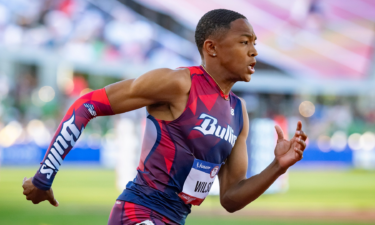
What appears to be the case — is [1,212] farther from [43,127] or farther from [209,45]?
[43,127]

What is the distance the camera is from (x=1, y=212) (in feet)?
31.0

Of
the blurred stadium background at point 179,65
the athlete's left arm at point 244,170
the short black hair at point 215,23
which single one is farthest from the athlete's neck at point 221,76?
the blurred stadium background at point 179,65

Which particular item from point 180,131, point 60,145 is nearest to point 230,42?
point 180,131

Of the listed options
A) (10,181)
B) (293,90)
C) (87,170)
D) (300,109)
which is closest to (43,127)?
(87,170)

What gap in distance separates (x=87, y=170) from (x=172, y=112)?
16.8 meters

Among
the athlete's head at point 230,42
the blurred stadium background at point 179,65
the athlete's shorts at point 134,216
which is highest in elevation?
the blurred stadium background at point 179,65

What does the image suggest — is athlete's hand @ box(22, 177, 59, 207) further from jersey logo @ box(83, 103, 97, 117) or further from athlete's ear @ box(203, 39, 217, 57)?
athlete's ear @ box(203, 39, 217, 57)

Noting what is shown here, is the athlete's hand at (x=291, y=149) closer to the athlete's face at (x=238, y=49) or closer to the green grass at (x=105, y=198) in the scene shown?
the athlete's face at (x=238, y=49)

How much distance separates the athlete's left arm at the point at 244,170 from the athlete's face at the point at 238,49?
1.41 ft

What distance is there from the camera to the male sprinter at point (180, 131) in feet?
10.9

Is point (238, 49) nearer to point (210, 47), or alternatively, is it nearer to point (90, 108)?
point (210, 47)

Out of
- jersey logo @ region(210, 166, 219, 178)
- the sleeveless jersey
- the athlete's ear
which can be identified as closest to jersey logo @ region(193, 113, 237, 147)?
the sleeveless jersey

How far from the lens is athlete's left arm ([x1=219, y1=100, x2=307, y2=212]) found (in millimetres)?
3367

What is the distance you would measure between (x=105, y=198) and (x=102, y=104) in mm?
8811
